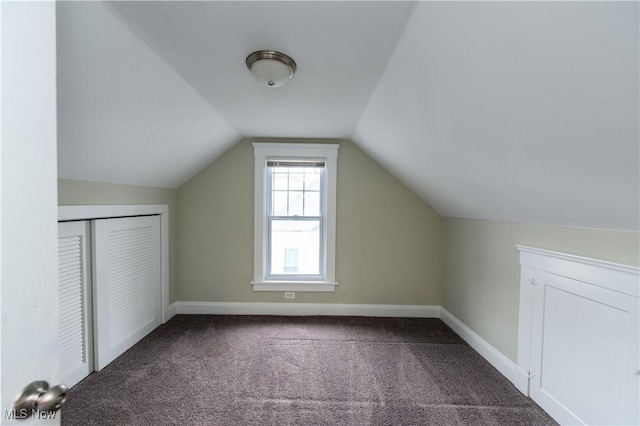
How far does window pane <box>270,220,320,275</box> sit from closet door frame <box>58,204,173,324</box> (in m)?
1.16

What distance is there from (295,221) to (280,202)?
29 cm

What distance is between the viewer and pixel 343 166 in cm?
313

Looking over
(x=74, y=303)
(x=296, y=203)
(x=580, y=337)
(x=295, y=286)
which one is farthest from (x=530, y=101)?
(x=74, y=303)

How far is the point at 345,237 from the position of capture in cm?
317

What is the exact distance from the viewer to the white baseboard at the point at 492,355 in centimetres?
193

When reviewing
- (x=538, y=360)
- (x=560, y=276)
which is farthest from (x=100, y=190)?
(x=538, y=360)

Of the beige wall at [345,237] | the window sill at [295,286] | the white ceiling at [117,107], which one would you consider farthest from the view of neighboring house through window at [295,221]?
the white ceiling at [117,107]

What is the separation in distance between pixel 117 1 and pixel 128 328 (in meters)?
2.48

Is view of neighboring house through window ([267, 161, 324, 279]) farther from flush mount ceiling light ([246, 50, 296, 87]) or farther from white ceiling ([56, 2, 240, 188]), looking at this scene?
flush mount ceiling light ([246, 50, 296, 87])

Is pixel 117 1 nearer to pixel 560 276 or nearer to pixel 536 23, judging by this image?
pixel 536 23

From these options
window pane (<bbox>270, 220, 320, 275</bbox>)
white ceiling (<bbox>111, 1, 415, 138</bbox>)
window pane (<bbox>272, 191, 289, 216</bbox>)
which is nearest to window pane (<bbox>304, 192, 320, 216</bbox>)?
window pane (<bbox>270, 220, 320, 275</bbox>)

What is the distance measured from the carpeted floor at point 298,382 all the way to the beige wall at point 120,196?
0.88 metres

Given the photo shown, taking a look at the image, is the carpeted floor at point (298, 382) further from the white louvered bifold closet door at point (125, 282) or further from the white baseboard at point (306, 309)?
the white baseboard at point (306, 309)

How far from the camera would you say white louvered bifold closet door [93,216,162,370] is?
6.77 feet
